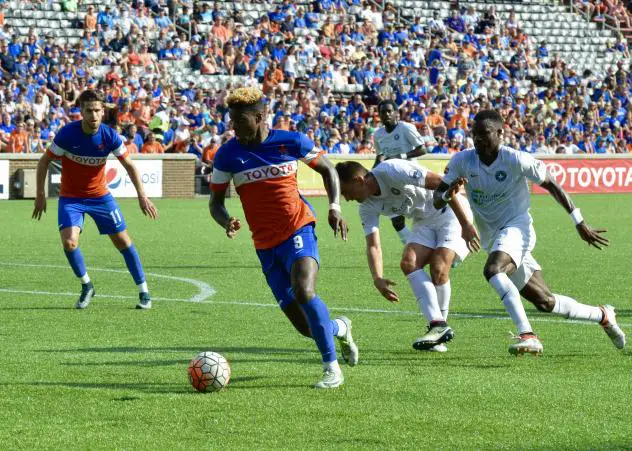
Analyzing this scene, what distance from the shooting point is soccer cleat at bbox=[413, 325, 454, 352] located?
962cm

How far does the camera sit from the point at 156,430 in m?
6.62

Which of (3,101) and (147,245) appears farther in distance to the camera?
(3,101)

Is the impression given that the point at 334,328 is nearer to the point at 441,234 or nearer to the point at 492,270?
the point at 492,270

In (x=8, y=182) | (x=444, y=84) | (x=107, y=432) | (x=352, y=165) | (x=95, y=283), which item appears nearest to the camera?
(x=107, y=432)

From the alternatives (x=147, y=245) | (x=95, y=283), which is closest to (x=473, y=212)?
(x=95, y=283)

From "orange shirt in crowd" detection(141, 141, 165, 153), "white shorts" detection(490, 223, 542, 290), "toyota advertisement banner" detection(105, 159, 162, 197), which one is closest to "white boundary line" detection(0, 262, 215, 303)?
"white shorts" detection(490, 223, 542, 290)

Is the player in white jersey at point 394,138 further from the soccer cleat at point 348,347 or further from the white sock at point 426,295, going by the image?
the soccer cleat at point 348,347

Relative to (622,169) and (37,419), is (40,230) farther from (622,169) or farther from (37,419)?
(622,169)

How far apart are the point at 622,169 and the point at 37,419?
1331 inches

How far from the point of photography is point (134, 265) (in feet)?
43.0

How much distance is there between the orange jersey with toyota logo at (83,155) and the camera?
42.0 ft

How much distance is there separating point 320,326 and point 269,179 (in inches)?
42.1

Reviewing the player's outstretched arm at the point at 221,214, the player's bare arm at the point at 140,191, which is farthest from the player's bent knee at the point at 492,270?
the player's bare arm at the point at 140,191

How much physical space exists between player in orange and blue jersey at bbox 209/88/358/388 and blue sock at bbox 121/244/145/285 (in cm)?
463
